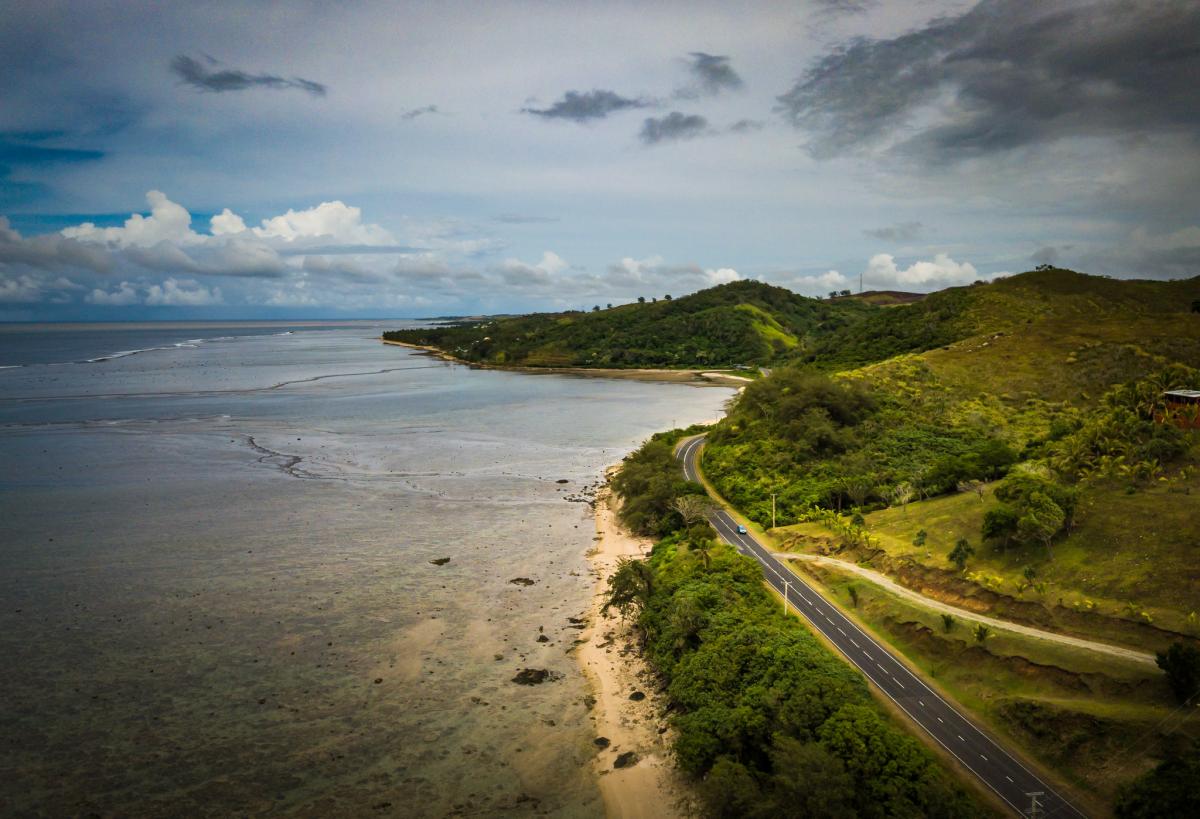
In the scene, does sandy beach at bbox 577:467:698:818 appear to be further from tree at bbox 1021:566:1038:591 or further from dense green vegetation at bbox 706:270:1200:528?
dense green vegetation at bbox 706:270:1200:528

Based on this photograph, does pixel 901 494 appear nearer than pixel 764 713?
No

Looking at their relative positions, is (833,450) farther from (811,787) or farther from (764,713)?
(811,787)

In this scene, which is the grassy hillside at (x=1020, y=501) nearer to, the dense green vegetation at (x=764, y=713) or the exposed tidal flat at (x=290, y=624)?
the dense green vegetation at (x=764, y=713)

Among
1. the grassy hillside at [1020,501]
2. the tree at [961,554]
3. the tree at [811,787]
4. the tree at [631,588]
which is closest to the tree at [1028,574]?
→ the grassy hillside at [1020,501]

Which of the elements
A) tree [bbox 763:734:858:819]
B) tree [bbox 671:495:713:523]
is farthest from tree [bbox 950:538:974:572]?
tree [bbox 763:734:858:819]

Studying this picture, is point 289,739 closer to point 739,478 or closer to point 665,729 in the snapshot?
point 665,729

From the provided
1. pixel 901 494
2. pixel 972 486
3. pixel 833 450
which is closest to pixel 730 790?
pixel 972 486
